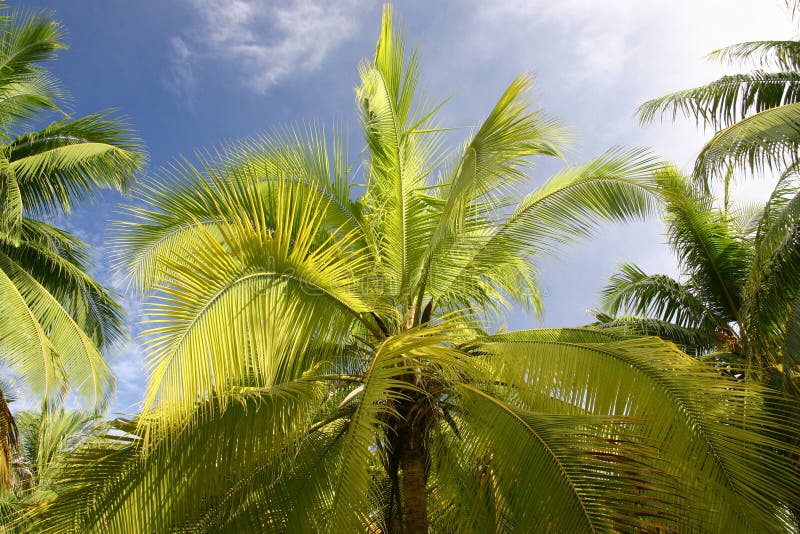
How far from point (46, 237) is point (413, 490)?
848cm

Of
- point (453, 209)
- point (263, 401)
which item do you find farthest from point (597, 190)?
point (263, 401)

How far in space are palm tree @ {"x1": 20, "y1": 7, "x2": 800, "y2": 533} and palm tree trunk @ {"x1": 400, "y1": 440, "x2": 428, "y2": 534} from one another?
17 mm

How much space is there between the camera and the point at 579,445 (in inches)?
148

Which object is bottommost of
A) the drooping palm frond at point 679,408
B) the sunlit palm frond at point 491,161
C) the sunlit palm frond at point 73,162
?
the drooping palm frond at point 679,408

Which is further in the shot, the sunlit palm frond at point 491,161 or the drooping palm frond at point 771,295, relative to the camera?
the drooping palm frond at point 771,295

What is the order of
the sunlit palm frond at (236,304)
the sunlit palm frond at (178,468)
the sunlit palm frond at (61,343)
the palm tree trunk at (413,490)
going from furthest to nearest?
the sunlit palm frond at (61,343), the palm tree trunk at (413,490), the sunlit palm frond at (178,468), the sunlit palm frond at (236,304)

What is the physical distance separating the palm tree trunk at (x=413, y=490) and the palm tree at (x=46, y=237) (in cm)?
510

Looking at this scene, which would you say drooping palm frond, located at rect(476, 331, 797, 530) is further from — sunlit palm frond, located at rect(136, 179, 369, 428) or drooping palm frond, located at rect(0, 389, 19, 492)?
drooping palm frond, located at rect(0, 389, 19, 492)

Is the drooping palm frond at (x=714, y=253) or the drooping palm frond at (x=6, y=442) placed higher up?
the drooping palm frond at (x=714, y=253)

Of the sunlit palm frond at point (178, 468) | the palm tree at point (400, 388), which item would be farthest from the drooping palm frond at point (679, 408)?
the sunlit palm frond at point (178, 468)

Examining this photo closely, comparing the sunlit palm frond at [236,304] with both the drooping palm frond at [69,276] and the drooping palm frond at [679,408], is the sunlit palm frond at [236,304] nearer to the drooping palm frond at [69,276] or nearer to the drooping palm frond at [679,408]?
the drooping palm frond at [679,408]

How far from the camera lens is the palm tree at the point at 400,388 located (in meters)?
3.61

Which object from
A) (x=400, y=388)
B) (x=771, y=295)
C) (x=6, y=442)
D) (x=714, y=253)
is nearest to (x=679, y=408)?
(x=400, y=388)

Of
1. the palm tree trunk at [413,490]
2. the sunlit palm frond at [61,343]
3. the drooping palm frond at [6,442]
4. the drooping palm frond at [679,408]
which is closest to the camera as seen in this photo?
the drooping palm frond at [679,408]
